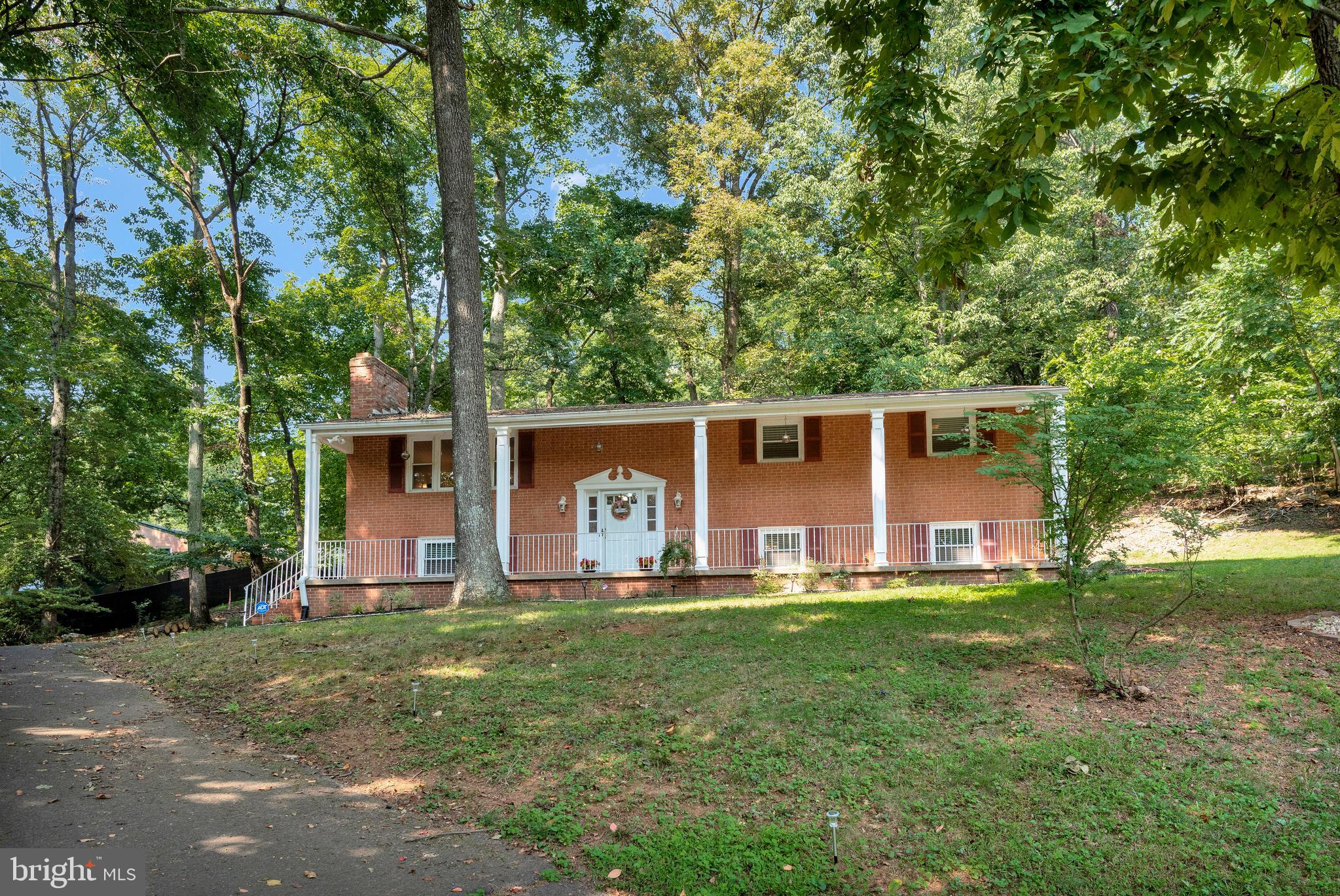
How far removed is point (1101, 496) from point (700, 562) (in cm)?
873

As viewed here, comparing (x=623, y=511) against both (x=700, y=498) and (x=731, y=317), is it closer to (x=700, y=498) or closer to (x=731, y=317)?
(x=700, y=498)

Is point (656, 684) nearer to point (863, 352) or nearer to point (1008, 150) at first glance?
A: point (1008, 150)

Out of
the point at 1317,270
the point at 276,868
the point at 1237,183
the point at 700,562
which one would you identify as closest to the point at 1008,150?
the point at 1237,183

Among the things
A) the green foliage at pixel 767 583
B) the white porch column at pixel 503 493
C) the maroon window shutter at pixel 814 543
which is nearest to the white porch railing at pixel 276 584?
the white porch column at pixel 503 493

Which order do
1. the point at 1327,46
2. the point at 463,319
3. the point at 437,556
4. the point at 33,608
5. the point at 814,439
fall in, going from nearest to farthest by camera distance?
the point at 1327,46 → the point at 33,608 → the point at 463,319 → the point at 814,439 → the point at 437,556

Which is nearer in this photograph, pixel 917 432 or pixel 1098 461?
pixel 1098 461

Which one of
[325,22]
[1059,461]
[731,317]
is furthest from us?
[731,317]

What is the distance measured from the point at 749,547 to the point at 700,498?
6.39 ft

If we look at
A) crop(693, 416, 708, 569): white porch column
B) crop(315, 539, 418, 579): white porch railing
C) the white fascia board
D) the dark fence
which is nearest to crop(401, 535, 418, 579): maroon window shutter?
crop(315, 539, 418, 579): white porch railing

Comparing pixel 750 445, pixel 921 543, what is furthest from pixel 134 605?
pixel 921 543

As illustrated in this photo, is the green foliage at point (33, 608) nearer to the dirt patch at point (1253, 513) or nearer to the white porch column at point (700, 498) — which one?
the white porch column at point (700, 498)

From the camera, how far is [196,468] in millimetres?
18750

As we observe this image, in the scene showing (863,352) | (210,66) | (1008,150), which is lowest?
(1008,150)

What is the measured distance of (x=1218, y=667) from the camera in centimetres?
608
